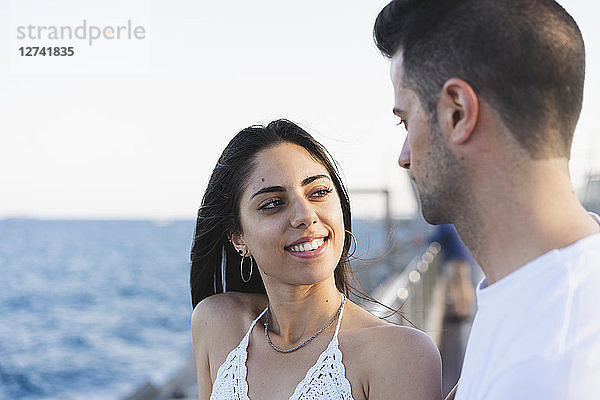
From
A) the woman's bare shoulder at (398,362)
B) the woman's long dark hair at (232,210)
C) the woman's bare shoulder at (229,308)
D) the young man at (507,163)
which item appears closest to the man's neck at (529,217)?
the young man at (507,163)

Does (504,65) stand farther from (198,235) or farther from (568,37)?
(198,235)

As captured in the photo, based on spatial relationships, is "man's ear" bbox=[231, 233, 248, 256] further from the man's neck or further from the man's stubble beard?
the man's neck

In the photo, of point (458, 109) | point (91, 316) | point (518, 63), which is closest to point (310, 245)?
point (458, 109)

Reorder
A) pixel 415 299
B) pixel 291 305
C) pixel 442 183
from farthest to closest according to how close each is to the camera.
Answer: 1. pixel 415 299
2. pixel 291 305
3. pixel 442 183

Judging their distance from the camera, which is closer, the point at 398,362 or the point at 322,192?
the point at 398,362

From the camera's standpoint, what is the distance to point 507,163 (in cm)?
157

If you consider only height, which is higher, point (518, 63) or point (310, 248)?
point (518, 63)

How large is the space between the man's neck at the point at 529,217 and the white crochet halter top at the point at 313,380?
1092mm

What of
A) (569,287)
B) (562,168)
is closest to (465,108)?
(562,168)

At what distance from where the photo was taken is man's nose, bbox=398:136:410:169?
1.84 m

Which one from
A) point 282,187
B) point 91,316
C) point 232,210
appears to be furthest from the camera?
point 91,316

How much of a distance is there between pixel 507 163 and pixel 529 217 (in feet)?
0.39

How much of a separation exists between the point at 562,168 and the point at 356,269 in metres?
1.78

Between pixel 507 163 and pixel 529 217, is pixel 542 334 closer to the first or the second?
pixel 529 217
